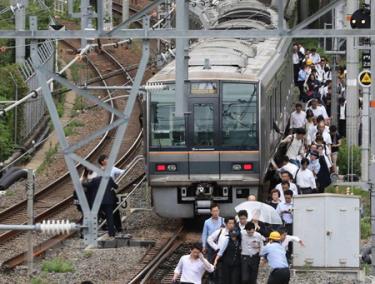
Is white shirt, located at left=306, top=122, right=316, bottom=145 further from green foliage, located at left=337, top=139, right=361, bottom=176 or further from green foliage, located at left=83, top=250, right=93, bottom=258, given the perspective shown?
green foliage, located at left=83, top=250, right=93, bottom=258

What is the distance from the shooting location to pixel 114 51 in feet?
157

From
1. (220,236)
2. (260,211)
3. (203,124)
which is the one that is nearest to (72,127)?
(203,124)

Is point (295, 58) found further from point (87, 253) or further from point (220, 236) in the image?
point (220, 236)

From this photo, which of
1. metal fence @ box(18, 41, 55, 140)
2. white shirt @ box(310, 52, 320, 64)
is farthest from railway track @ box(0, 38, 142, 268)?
white shirt @ box(310, 52, 320, 64)

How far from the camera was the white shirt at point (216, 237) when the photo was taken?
1811 cm

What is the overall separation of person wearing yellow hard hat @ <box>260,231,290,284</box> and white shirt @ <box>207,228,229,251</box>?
0.72 metres

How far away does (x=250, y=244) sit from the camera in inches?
712

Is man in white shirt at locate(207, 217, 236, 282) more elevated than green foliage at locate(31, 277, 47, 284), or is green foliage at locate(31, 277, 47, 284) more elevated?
man in white shirt at locate(207, 217, 236, 282)

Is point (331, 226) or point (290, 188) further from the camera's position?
point (290, 188)

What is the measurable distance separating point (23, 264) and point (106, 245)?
1667 millimetres

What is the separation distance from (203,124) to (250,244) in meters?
5.71

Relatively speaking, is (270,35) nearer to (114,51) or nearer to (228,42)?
(228,42)

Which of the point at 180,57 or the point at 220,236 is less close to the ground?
the point at 180,57

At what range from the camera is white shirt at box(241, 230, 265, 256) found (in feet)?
59.3
